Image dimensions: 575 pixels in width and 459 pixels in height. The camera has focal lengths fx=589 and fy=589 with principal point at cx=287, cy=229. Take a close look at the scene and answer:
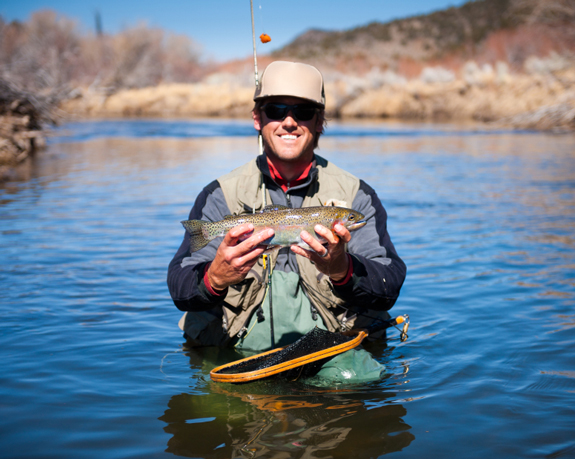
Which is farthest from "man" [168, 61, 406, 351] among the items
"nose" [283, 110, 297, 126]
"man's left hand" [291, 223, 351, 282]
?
"man's left hand" [291, 223, 351, 282]

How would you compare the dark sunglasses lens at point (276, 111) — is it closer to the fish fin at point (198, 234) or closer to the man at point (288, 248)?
the man at point (288, 248)

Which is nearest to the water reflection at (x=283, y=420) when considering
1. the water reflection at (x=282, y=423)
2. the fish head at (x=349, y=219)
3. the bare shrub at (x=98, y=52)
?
the water reflection at (x=282, y=423)

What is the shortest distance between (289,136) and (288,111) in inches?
6.5

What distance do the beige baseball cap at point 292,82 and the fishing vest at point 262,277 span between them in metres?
0.49

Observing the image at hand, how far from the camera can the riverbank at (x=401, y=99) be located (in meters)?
30.9

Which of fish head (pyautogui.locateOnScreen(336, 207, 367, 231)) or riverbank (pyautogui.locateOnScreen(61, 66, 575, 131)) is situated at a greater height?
riverbank (pyautogui.locateOnScreen(61, 66, 575, 131))

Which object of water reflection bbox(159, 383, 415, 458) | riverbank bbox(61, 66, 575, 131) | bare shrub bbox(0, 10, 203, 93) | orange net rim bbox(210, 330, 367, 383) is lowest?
water reflection bbox(159, 383, 415, 458)

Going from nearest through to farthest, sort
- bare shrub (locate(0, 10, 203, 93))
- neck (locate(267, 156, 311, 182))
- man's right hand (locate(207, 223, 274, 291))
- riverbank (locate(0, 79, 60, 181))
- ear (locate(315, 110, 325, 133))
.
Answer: man's right hand (locate(207, 223, 274, 291)) → neck (locate(267, 156, 311, 182)) → ear (locate(315, 110, 325, 133)) → riverbank (locate(0, 79, 60, 181)) → bare shrub (locate(0, 10, 203, 93))

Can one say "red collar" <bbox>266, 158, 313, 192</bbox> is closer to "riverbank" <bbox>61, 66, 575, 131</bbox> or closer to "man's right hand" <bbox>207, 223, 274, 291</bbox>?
"man's right hand" <bbox>207, 223, 274, 291</bbox>

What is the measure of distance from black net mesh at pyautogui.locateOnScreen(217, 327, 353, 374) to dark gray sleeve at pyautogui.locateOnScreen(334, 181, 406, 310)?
0.86ft

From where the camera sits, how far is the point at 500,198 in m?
11.3

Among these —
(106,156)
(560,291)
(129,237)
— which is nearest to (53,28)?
(106,156)

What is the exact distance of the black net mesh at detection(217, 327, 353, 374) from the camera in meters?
3.54

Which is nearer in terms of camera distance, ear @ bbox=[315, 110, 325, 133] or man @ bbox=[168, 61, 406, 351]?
man @ bbox=[168, 61, 406, 351]
